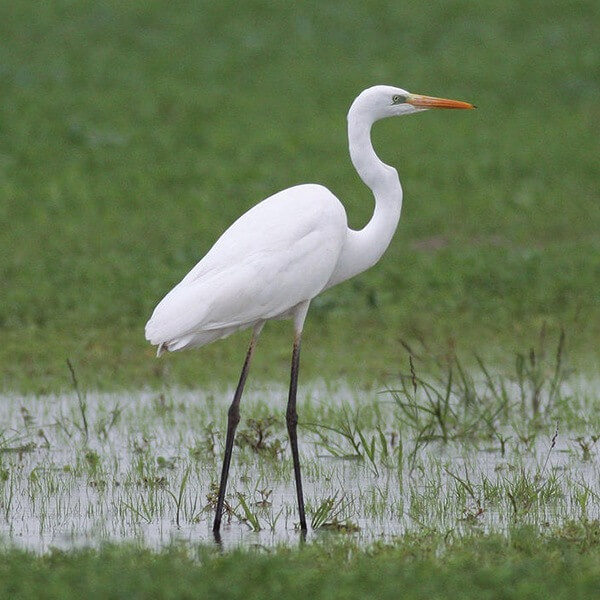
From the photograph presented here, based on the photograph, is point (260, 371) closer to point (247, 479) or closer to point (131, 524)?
point (247, 479)

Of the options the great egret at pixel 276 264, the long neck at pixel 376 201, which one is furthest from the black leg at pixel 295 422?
the long neck at pixel 376 201

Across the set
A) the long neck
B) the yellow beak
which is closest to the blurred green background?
the long neck

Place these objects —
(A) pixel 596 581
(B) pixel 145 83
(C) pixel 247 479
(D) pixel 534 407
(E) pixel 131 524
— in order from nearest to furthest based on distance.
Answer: (A) pixel 596 581, (E) pixel 131 524, (C) pixel 247 479, (D) pixel 534 407, (B) pixel 145 83

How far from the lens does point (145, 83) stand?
2011 centimetres

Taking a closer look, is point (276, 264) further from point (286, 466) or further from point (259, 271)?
point (286, 466)

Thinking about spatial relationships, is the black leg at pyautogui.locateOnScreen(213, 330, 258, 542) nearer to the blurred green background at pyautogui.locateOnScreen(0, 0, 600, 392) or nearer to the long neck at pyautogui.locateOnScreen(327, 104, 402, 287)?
the long neck at pyautogui.locateOnScreen(327, 104, 402, 287)

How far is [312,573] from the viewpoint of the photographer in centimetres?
462

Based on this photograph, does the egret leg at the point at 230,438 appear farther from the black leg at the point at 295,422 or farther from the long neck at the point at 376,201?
the long neck at the point at 376,201

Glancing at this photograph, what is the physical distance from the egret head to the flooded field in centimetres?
131

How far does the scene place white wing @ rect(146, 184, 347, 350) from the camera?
6.09 m

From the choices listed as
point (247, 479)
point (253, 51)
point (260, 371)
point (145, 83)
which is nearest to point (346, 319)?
point (260, 371)

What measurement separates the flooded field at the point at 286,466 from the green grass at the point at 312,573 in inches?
21.1

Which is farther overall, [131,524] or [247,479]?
[247,479]

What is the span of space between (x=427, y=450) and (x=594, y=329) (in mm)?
3744
